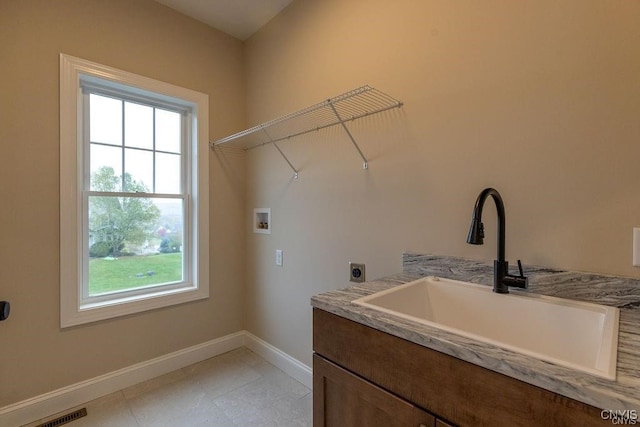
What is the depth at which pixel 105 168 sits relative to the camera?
6.44ft

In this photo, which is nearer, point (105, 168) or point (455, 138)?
point (455, 138)

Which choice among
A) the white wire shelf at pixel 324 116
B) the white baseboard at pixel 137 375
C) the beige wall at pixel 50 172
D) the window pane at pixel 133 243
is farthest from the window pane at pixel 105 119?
the white baseboard at pixel 137 375

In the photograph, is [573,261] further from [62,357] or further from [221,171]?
[62,357]

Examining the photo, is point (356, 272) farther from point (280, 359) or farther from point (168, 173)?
point (168, 173)

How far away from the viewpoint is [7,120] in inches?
61.6

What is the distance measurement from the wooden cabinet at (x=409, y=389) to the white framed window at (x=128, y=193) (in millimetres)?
1618

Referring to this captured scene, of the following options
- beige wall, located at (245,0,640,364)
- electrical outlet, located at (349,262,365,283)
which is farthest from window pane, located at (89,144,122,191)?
electrical outlet, located at (349,262,365,283)

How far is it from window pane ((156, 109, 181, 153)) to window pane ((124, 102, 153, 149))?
0.18 feet

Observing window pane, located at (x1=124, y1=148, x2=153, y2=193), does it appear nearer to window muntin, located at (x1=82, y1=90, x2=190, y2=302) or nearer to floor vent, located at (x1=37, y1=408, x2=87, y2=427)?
window muntin, located at (x1=82, y1=90, x2=190, y2=302)

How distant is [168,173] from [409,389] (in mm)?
2184

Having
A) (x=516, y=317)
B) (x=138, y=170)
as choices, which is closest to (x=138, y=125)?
(x=138, y=170)

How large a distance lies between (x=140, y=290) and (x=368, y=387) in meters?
1.89

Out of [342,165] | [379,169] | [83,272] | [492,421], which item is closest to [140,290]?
[83,272]

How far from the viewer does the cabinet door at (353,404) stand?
79cm
